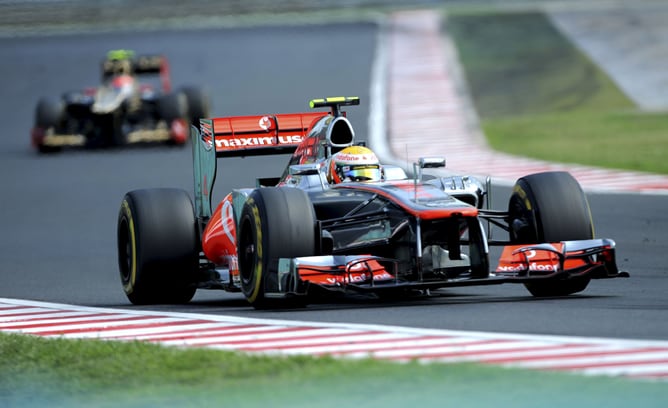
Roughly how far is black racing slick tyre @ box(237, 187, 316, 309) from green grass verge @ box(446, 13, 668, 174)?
12976 mm

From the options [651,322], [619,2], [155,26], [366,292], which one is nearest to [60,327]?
[366,292]

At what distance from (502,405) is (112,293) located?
7918mm

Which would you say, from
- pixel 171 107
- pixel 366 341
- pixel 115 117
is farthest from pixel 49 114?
pixel 366 341

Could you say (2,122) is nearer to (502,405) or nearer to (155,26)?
(155,26)

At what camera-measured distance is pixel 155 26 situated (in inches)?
2331

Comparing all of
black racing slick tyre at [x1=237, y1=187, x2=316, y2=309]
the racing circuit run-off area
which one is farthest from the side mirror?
the racing circuit run-off area

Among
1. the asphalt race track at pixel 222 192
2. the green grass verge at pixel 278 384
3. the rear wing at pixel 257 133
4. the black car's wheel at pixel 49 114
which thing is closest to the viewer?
the green grass verge at pixel 278 384

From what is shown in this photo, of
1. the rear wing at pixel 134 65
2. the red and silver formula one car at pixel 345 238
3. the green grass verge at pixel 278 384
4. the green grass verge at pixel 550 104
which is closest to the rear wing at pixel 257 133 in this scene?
the red and silver formula one car at pixel 345 238

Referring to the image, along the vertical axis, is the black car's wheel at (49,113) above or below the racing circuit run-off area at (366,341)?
above

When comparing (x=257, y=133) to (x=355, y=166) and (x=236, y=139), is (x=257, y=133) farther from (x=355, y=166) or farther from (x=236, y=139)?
(x=355, y=166)

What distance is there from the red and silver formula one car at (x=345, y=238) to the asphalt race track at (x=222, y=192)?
25 centimetres

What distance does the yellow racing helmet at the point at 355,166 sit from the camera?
12625 millimetres

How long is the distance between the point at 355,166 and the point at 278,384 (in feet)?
16.1

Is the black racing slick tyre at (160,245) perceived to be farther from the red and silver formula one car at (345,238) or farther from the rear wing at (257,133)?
the rear wing at (257,133)
